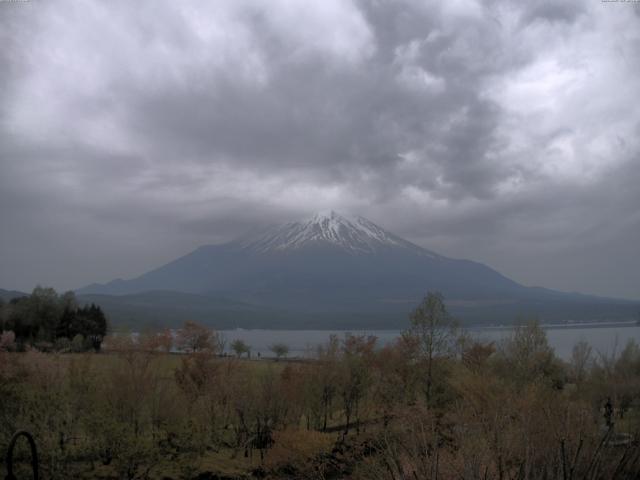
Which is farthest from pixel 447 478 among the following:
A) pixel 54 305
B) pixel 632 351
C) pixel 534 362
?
pixel 54 305

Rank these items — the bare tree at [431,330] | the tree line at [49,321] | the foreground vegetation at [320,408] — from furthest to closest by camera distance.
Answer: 1. the tree line at [49,321]
2. the bare tree at [431,330]
3. the foreground vegetation at [320,408]

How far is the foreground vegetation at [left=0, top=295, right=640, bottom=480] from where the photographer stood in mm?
20328

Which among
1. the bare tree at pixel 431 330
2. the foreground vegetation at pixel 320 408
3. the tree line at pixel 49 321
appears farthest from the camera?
the tree line at pixel 49 321

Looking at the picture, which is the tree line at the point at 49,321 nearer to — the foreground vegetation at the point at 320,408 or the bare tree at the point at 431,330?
the foreground vegetation at the point at 320,408

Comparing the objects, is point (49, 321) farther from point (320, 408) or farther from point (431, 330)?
point (431, 330)

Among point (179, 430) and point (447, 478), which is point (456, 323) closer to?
point (179, 430)

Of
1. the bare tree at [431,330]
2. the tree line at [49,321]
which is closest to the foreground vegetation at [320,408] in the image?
the bare tree at [431,330]

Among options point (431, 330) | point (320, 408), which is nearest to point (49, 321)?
point (320, 408)

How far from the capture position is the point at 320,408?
38.2m

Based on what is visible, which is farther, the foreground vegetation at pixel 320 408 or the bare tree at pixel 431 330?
the bare tree at pixel 431 330

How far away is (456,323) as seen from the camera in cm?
4225

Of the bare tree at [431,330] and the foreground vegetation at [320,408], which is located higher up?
the bare tree at [431,330]

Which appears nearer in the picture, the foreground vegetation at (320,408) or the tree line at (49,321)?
the foreground vegetation at (320,408)

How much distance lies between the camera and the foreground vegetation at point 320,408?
66.7 ft
